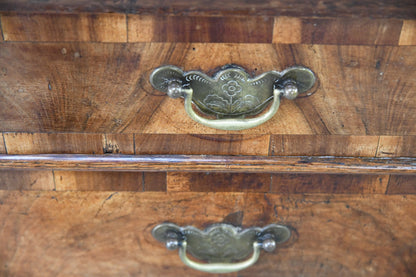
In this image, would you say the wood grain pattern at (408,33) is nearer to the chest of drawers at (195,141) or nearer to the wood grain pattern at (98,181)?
the chest of drawers at (195,141)

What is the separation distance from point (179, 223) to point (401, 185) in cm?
30

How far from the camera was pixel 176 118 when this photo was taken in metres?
0.38

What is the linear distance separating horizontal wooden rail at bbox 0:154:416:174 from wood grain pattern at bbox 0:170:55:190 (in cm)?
3

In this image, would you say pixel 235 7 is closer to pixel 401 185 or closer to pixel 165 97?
pixel 165 97

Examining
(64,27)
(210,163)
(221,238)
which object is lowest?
(221,238)

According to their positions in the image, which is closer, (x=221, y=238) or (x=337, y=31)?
(x=337, y=31)

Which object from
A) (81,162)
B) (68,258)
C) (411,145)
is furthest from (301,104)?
(68,258)

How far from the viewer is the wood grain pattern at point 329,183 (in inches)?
16.6

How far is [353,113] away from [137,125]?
25 cm

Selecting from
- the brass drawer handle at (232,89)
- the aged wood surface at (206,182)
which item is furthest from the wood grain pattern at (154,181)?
the brass drawer handle at (232,89)

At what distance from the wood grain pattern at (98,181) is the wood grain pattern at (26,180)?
1 cm

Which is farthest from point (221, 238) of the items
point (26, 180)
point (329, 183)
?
point (26, 180)

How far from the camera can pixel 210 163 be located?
15.3 inches

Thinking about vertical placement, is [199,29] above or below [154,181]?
above
